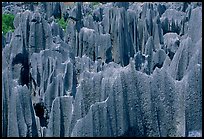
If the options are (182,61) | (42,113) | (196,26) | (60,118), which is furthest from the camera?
(196,26)

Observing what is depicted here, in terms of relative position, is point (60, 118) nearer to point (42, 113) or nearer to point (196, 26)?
point (42, 113)

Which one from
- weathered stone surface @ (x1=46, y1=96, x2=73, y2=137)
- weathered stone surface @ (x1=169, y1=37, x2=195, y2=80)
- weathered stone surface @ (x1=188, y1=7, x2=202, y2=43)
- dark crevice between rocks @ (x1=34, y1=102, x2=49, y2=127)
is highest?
weathered stone surface @ (x1=188, y1=7, x2=202, y2=43)

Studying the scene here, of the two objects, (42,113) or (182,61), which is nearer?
(182,61)

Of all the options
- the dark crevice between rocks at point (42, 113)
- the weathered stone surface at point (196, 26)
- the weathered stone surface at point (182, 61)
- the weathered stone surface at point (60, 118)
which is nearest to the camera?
the weathered stone surface at point (60, 118)

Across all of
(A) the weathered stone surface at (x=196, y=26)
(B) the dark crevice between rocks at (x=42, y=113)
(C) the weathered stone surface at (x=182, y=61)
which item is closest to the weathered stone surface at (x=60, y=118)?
(B) the dark crevice between rocks at (x=42, y=113)

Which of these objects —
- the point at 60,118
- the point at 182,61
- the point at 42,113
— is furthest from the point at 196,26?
the point at 60,118

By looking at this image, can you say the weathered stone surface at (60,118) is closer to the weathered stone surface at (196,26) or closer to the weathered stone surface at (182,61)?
the weathered stone surface at (182,61)

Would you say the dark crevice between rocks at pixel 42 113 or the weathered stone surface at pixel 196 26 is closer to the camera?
the dark crevice between rocks at pixel 42 113

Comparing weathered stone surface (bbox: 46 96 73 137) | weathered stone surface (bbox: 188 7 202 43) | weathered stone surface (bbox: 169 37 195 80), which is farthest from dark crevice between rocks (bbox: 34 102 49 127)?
weathered stone surface (bbox: 188 7 202 43)

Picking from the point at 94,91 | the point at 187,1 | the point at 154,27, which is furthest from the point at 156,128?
the point at 187,1

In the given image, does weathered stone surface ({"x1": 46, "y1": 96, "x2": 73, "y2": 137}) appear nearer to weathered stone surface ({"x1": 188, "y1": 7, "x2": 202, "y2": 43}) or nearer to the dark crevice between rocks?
the dark crevice between rocks

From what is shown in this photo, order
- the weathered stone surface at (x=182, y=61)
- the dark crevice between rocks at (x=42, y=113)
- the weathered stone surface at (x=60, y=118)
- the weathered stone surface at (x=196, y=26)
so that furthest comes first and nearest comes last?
the weathered stone surface at (x=196, y=26) < the dark crevice between rocks at (x=42, y=113) < the weathered stone surface at (x=182, y=61) < the weathered stone surface at (x=60, y=118)

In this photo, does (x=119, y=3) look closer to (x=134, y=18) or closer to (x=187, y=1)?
(x=187, y=1)

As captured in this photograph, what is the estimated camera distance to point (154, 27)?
1378 cm
